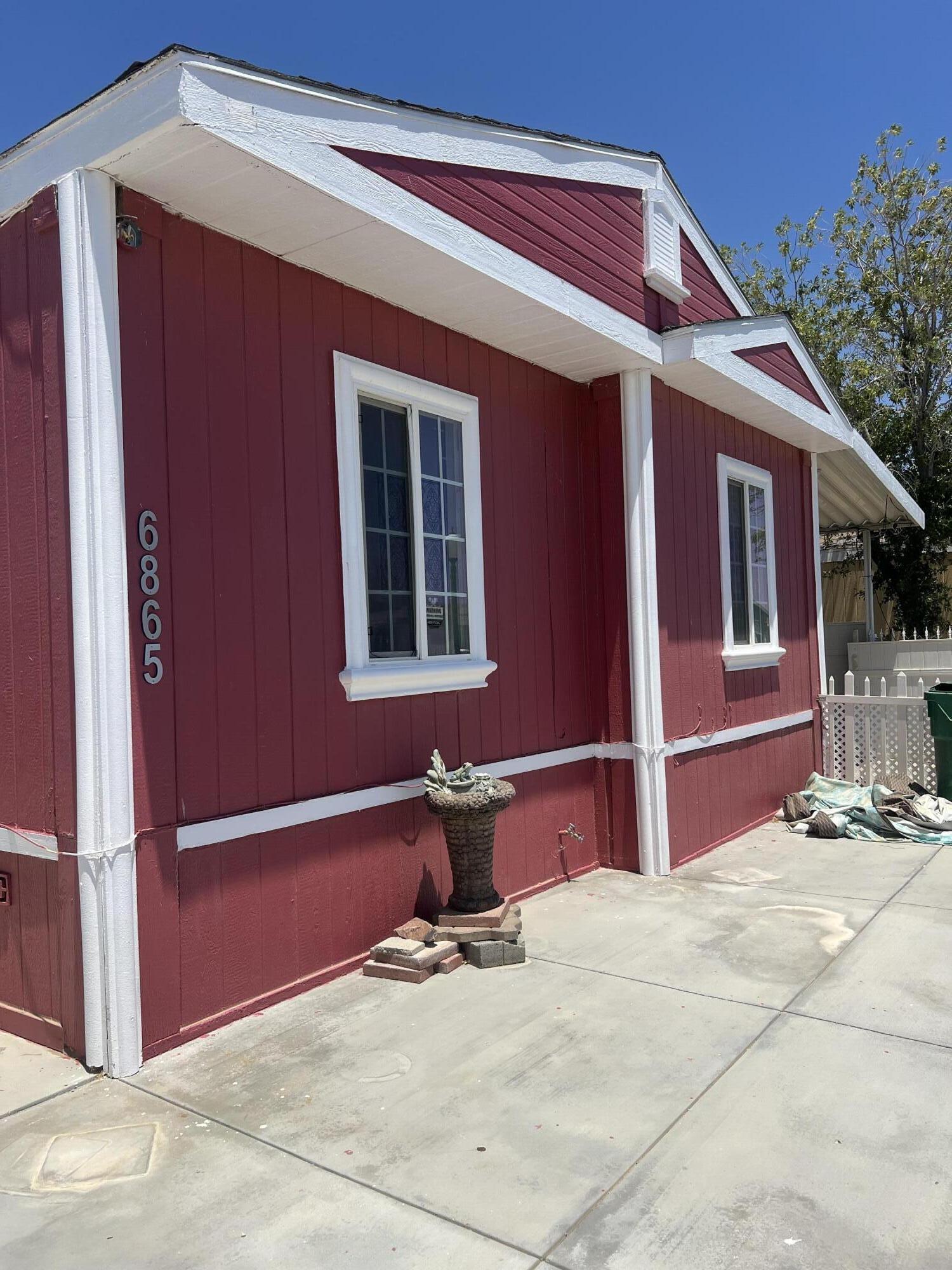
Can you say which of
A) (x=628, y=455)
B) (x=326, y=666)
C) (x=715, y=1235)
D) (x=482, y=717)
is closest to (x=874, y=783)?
(x=628, y=455)

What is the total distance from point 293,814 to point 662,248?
4706 mm

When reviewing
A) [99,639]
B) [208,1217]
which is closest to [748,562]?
[99,639]

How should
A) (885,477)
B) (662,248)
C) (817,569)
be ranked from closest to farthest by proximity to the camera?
(662,248), (817,569), (885,477)

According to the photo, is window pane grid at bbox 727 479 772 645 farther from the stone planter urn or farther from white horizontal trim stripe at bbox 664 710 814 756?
the stone planter urn

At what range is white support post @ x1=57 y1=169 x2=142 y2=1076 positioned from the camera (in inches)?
144

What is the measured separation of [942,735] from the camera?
8.41 m

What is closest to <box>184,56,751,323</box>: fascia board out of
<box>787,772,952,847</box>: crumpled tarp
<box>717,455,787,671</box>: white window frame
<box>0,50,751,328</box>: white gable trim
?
<box>0,50,751,328</box>: white gable trim

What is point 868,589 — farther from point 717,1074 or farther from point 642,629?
point 717,1074

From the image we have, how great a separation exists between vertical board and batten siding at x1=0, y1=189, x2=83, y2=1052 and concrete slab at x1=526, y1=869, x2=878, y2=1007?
2.33 meters

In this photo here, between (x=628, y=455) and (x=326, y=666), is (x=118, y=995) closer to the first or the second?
(x=326, y=666)

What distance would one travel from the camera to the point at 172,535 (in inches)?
158

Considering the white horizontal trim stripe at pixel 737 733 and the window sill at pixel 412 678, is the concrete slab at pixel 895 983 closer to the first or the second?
the white horizontal trim stripe at pixel 737 733

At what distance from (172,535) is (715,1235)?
122 inches

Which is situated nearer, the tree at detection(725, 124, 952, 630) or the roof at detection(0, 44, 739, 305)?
the roof at detection(0, 44, 739, 305)
